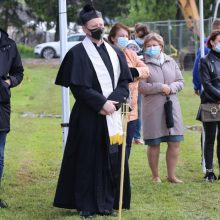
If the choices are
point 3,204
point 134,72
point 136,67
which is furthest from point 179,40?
point 3,204

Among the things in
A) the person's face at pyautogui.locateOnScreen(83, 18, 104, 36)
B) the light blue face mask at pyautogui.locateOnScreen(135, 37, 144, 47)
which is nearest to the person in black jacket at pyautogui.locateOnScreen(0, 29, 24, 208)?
the person's face at pyautogui.locateOnScreen(83, 18, 104, 36)

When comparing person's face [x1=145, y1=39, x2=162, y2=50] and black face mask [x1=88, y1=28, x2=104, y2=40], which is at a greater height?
black face mask [x1=88, y1=28, x2=104, y2=40]

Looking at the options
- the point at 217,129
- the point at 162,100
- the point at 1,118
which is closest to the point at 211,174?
the point at 217,129

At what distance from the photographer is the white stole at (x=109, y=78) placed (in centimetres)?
664

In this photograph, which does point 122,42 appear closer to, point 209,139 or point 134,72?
point 134,72

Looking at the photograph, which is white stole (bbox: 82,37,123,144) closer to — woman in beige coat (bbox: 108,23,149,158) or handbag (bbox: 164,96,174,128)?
woman in beige coat (bbox: 108,23,149,158)

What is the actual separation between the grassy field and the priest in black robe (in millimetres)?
237

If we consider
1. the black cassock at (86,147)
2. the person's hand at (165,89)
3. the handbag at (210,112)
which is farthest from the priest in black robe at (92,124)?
the handbag at (210,112)

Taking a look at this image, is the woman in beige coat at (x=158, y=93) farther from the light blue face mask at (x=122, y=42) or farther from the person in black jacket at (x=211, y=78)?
the light blue face mask at (x=122, y=42)

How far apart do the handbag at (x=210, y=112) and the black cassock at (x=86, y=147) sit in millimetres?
1992

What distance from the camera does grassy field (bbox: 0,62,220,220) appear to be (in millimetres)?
7000

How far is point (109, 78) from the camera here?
21.9 ft

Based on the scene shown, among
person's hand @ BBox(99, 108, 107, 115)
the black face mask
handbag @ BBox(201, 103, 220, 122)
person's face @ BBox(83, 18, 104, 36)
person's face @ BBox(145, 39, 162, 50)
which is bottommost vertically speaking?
handbag @ BBox(201, 103, 220, 122)

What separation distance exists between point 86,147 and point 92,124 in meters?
0.24
